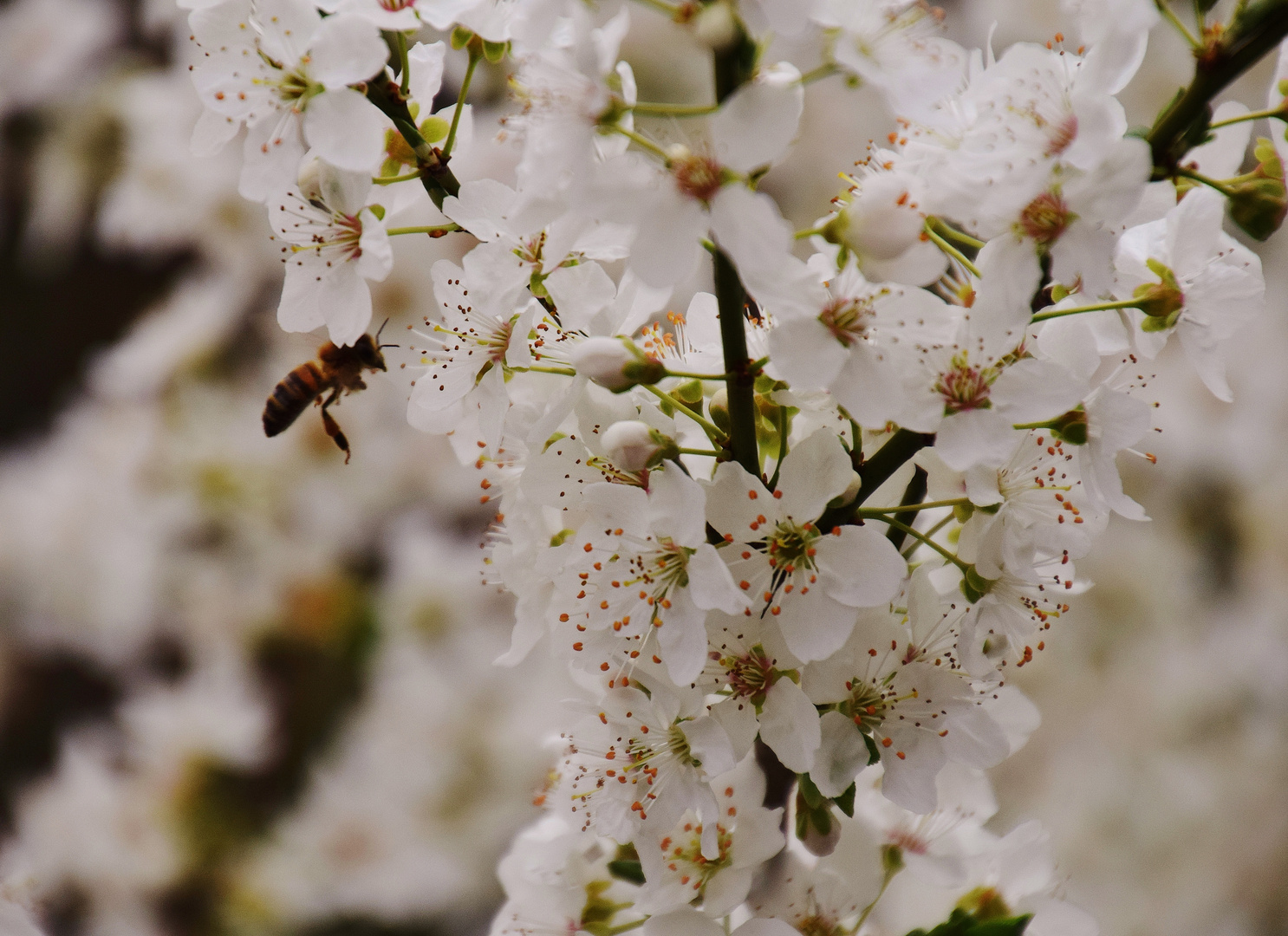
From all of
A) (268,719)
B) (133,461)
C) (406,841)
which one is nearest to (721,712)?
(406,841)

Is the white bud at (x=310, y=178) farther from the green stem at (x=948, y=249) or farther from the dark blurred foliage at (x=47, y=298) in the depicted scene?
the dark blurred foliage at (x=47, y=298)

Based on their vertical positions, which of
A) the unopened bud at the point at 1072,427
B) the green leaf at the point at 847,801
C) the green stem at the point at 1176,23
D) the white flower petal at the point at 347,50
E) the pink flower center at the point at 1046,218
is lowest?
the green leaf at the point at 847,801

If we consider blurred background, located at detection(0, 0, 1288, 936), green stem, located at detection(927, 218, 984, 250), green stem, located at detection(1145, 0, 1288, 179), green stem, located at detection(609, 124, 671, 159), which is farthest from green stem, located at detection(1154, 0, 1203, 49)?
blurred background, located at detection(0, 0, 1288, 936)

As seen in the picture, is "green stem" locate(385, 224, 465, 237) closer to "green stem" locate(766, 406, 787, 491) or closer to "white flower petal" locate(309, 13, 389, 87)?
"white flower petal" locate(309, 13, 389, 87)

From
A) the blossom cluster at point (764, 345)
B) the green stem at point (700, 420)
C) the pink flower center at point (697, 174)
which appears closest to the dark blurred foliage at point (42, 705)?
the blossom cluster at point (764, 345)

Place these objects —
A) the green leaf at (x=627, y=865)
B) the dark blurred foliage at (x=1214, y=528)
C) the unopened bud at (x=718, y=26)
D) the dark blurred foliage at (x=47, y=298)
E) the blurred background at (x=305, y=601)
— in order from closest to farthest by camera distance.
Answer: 1. the unopened bud at (x=718, y=26)
2. the green leaf at (x=627, y=865)
3. the blurred background at (x=305, y=601)
4. the dark blurred foliage at (x=47, y=298)
5. the dark blurred foliage at (x=1214, y=528)

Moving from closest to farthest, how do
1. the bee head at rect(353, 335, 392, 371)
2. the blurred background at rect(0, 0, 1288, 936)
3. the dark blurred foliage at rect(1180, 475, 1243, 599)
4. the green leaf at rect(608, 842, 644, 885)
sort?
the green leaf at rect(608, 842, 644, 885)
the bee head at rect(353, 335, 392, 371)
the blurred background at rect(0, 0, 1288, 936)
the dark blurred foliage at rect(1180, 475, 1243, 599)

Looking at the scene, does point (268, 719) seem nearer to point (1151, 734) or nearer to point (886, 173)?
point (886, 173)

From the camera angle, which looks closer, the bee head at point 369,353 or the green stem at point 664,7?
the green stem at point 664,7

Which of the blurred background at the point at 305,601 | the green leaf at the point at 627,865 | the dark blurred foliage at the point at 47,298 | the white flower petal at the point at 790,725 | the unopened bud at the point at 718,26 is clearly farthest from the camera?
the dark blurred foliage at the point at 47,298

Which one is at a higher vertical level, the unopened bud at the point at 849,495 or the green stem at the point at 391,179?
the green stem at the point at 391,179
